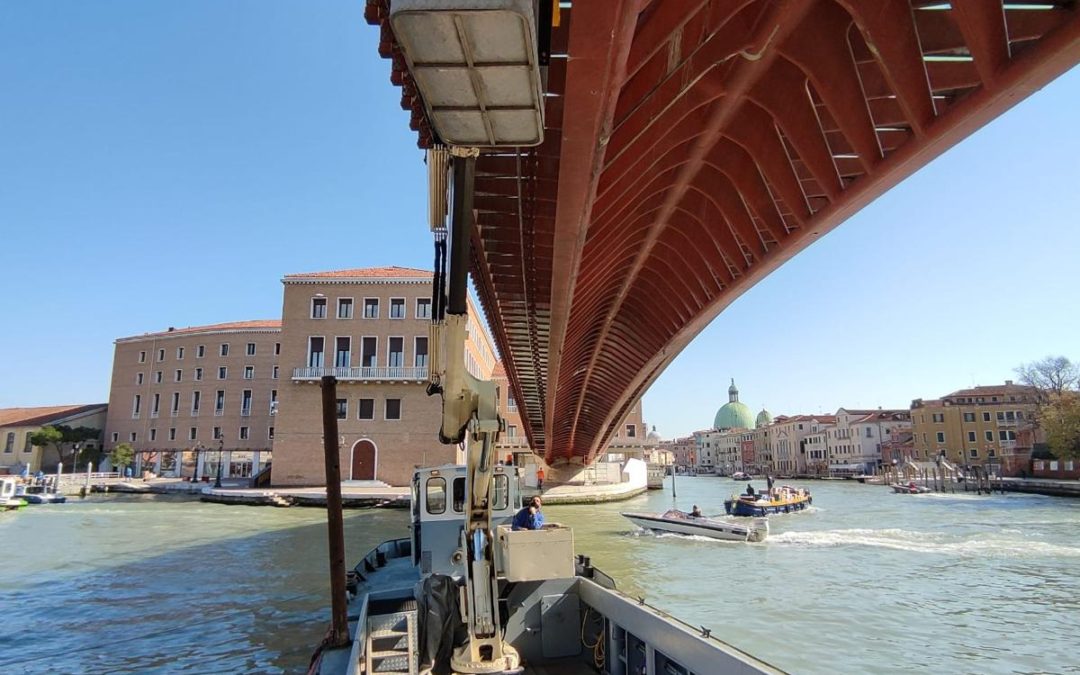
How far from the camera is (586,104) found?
436cm

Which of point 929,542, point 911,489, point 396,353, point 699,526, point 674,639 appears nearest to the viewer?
point 674,639

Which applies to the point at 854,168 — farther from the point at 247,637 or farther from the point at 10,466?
the point at 10,466

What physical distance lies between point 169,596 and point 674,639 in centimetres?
1311

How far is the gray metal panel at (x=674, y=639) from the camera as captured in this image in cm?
420

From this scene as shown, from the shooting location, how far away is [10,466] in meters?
60.4

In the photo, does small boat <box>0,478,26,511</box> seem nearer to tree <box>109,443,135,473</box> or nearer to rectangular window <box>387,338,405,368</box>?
tree <box>109,443,135,473</box>

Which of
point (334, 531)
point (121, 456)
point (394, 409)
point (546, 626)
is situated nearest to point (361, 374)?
point (394, 409)

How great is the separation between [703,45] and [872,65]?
65.0 inches

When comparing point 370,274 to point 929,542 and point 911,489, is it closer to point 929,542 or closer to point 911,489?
point 929,542

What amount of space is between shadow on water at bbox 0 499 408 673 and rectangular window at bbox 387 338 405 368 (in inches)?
672

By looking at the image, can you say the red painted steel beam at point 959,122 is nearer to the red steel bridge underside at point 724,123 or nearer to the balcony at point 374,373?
the red steel bridge underside at point 724,123

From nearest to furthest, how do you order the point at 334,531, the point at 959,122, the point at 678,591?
the point at 959,122 → the point at 334,531 → the point at 678,591

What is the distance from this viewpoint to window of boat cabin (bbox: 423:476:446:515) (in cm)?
909

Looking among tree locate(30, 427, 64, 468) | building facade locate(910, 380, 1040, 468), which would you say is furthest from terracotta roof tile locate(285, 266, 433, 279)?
building facade locate(910, 380, 1040, 468)
